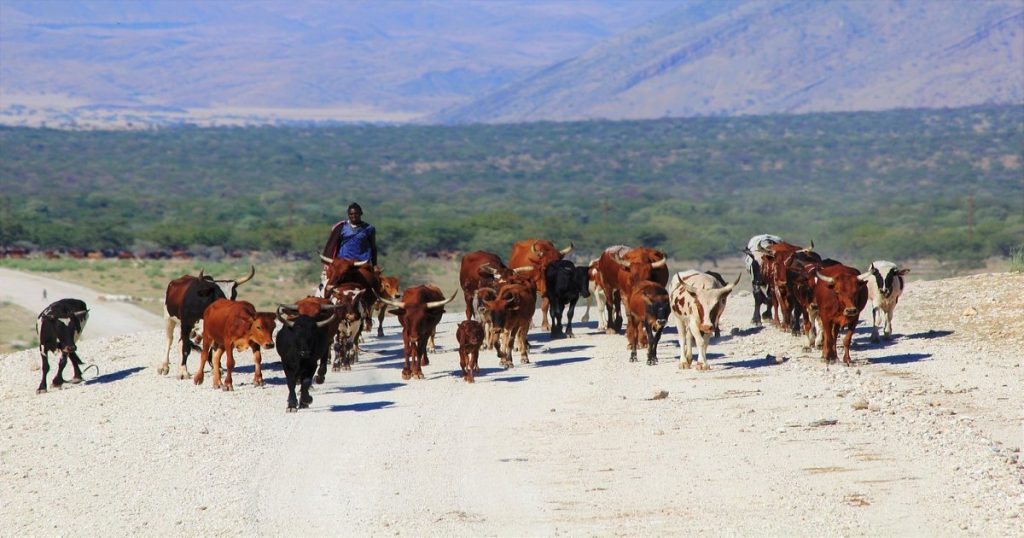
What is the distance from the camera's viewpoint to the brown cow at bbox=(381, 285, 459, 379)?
63.4 ft

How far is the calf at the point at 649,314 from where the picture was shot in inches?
788

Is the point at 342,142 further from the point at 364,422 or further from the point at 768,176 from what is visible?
the point at 364,422

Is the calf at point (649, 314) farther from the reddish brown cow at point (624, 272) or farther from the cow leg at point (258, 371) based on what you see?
the cow leg at point (258, 371)

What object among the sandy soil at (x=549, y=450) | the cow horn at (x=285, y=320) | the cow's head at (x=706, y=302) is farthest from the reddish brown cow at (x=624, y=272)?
the cow horn at (x=285, y=320)

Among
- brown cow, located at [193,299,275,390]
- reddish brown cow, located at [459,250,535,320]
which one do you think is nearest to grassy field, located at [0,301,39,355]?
reddish brown cow, located at [459,250,535,320]

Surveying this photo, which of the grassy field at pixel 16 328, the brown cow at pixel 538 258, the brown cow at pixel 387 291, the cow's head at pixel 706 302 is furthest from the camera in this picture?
the grassy field at pixel 16 328

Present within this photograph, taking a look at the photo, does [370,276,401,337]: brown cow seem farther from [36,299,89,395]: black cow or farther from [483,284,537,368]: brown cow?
[36,299,89,395]: black cow

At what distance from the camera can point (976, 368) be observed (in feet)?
62.2

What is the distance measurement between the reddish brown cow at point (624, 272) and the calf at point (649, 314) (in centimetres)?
105

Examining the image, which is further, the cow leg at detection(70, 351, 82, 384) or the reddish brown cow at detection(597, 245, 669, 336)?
the reddish brown cow at detection(597, 245, 669, 336)

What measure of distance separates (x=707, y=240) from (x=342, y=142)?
343 feet

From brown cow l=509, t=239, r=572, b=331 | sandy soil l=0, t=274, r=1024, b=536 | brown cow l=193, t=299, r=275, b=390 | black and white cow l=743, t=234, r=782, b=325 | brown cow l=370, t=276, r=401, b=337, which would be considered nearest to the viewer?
sandy soil l=0, t=274, r=1024, b=536

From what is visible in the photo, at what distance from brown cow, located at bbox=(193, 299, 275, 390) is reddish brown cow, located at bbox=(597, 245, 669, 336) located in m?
5.89

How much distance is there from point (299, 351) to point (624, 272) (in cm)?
702
